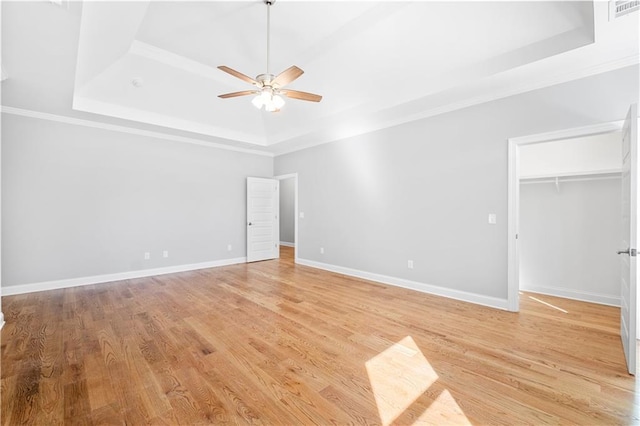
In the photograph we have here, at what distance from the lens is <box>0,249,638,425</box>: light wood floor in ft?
5.64

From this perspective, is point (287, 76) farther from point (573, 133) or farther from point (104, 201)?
point (104, 201)

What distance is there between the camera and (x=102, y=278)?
4.77 m

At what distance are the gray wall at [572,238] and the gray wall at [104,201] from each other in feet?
19.4

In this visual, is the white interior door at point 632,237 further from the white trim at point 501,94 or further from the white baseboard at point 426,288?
the white baseboard at point 426,288

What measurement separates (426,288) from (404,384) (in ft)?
8.10

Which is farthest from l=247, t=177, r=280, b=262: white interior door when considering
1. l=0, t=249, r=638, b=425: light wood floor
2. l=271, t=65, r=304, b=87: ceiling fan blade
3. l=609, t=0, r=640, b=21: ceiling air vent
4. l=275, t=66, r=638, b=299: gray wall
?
l=609, t=0, r=640, b=21: ceiling air vent

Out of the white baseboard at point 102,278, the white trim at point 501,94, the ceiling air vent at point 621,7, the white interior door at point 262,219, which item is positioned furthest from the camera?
the white interior door at point 262,219

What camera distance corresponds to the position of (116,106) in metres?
4.49

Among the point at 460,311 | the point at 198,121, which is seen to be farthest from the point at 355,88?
the point at 460,311

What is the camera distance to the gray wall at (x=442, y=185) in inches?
122

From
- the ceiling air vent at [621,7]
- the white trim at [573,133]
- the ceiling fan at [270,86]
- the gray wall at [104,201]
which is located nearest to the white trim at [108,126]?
the gray wall at [104,201]

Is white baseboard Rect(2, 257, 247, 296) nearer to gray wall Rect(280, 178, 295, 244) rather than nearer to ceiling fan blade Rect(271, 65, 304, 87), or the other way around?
gray wall Rect(280, 178, 295, 244)

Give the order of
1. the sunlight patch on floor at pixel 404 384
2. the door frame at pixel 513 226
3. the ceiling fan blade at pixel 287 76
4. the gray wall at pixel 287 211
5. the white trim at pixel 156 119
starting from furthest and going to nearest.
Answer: the gray wall at pixel 287 211
the white trim at pixel 156 119
the door frame at pixel 513 226
the ceiling fan blade at pixel 287 76
the sunlight patch on floor at pixel 404 384

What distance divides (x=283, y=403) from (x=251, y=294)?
2482 mm
